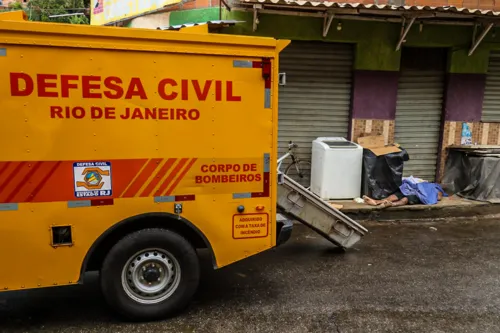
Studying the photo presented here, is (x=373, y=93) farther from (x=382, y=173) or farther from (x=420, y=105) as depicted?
(x=382, y=173)

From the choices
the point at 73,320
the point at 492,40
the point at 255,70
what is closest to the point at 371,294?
the point at 255,70

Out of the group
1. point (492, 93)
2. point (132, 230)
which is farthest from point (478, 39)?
point (132, 230)

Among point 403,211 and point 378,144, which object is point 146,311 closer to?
point 403,211

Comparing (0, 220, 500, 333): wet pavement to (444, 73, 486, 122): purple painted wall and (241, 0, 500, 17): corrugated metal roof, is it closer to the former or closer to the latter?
(444, 73, 486, 122): purple painted wall

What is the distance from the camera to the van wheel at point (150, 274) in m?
4.02

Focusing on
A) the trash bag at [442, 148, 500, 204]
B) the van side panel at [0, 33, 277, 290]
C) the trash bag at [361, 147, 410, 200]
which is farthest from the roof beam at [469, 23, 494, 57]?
the van side panel at [0, 33, 277, 290]

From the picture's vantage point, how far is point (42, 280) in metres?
3.88

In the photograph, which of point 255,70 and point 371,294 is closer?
point 255,70

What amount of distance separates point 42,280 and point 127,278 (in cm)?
73

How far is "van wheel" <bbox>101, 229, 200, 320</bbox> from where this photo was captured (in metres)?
4.02

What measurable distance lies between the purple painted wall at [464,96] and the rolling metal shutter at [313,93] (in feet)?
7.16

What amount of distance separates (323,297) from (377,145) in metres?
4.91

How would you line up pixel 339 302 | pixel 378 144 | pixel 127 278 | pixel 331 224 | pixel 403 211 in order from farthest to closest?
pixel 378 144 → pixel 403 211 → pixel 331 224 → pixel 339 302 → pixel 127 278

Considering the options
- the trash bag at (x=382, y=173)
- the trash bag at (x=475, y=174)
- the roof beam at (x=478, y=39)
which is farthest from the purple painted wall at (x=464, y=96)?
the trash bag at (x=382, y=173)
